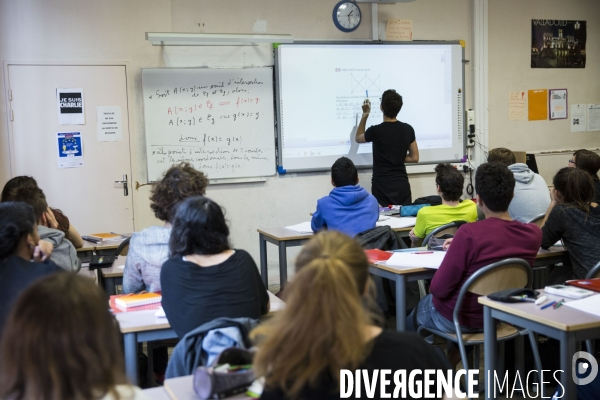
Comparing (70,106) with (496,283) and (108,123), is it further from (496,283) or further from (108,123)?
(496,283)

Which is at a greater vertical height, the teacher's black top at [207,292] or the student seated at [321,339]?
the student seated at [321,339]

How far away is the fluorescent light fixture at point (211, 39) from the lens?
553 centimetres

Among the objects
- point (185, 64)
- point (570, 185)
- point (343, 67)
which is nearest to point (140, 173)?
point (185, 64)

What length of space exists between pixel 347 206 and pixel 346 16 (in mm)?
2714

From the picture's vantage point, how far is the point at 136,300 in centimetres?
280

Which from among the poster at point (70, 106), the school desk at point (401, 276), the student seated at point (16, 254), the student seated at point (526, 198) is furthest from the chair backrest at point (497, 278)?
the poster at point (70, 106)

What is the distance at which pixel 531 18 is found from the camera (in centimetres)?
725

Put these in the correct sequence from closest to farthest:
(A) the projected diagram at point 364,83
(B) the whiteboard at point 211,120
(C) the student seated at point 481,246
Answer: (C) the student seated at point 481,246
(B) the whiteboard at point 211,120
(A) the projected diagram at point 364,83

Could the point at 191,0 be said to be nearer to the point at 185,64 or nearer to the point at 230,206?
the point at 185,64

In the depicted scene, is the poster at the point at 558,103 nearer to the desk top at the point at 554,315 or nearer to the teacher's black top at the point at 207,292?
the desk top at the point at 554,315

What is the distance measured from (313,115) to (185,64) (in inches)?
51.8

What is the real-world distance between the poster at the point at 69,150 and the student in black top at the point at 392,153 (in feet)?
8.61

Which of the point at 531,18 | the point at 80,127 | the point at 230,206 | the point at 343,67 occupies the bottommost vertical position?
the point at 230,206

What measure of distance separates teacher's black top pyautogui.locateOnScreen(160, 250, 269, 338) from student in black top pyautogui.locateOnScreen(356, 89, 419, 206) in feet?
12.4
